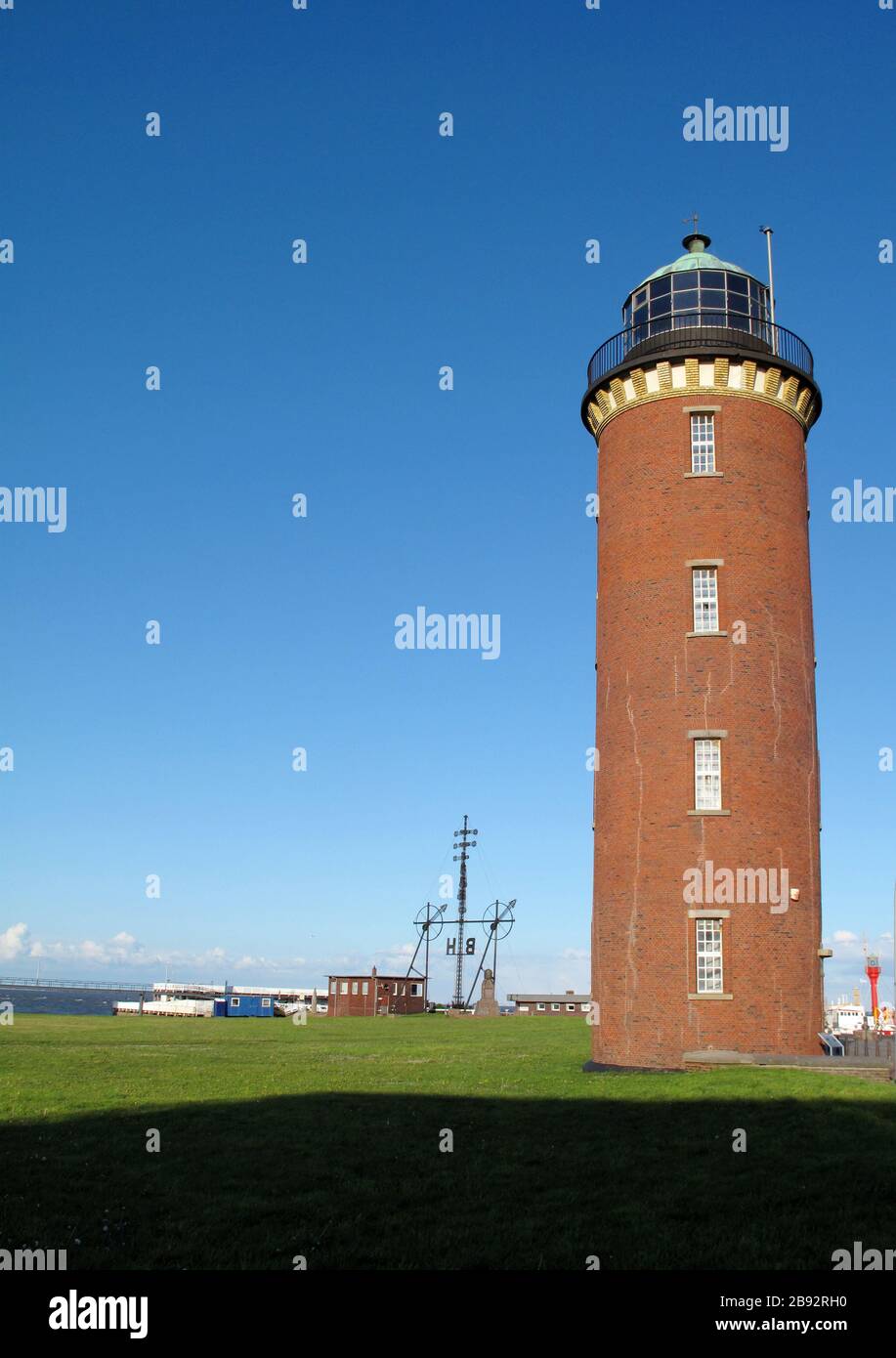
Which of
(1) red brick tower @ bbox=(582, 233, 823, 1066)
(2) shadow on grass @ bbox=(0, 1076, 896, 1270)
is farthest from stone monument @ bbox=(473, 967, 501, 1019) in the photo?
(2) shadow on grass @ bbox=(0, 1076, 896, 1270)

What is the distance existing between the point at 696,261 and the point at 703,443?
6.33 m

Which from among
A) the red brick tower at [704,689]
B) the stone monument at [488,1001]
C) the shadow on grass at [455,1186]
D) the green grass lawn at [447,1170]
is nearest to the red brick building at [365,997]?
the stone monument at [488,1001]

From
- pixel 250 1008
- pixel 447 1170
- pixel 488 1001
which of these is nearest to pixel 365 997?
pixel 488 1001

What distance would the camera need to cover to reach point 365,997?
8419cm

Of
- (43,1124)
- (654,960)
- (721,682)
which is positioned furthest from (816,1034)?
(43,1124)

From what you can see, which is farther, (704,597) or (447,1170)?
(704,597)

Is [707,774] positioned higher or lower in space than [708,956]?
higher

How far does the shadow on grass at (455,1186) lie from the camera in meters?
10.7

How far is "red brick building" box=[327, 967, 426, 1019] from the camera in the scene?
83.7 meters

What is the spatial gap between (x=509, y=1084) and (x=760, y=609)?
15.0 metres

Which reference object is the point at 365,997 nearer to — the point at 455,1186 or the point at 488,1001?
the point at 488,1001

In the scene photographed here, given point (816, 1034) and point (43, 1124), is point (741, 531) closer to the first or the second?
point (816, 1034)

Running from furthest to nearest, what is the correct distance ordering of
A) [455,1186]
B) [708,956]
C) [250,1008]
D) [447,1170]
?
[250,1008] → [708,956] → [447,1170] → [455,1186]
